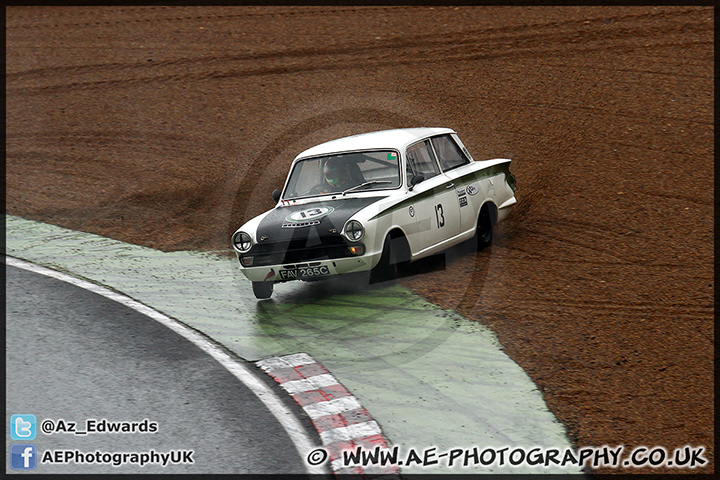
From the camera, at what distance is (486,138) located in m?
15.5

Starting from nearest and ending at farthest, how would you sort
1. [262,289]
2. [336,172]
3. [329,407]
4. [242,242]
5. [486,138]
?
[329,407] → [242,242] → [262,289] → [336,172] → [486,138]

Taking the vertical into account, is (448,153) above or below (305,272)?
above

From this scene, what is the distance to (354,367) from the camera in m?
7.38

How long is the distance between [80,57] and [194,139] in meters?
6.42

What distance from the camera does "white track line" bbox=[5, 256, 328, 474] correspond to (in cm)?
600

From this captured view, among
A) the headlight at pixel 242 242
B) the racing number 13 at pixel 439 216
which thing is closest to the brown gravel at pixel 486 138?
the racing number 13 at pixel 439 216

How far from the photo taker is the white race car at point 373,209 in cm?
864

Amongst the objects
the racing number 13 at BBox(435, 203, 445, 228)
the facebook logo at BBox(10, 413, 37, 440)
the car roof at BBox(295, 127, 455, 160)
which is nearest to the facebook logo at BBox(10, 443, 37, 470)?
the facebook logo at BBox(10, 413, 37, 440)

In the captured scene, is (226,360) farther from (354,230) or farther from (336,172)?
(336,172)

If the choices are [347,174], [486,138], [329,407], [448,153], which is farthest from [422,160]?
[486,138]

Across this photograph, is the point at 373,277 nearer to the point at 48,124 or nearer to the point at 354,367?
the point at 354,367

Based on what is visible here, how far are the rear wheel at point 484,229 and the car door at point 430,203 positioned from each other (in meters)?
0.70

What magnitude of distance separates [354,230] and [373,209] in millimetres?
381

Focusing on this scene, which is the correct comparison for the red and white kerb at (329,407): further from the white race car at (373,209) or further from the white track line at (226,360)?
the white race car at (373,209)
